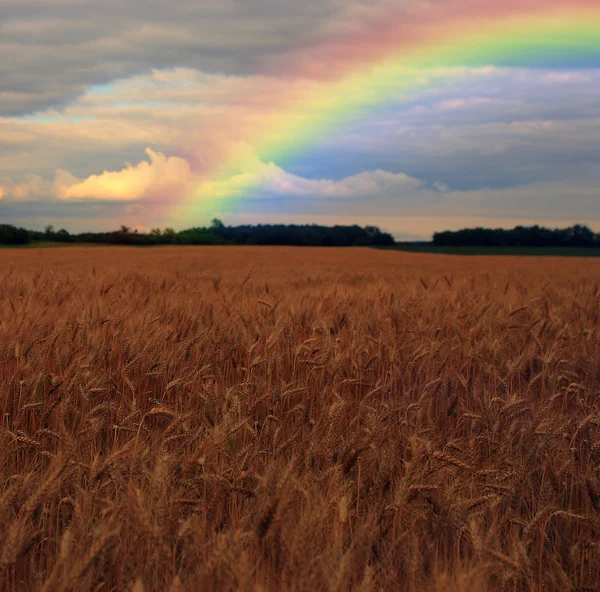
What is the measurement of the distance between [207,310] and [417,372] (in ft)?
5.44

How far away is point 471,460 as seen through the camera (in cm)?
210

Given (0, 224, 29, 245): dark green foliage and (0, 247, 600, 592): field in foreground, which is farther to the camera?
(0, 224, 29, 245): dark green foliage

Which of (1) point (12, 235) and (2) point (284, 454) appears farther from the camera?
(1) point (12, 235)

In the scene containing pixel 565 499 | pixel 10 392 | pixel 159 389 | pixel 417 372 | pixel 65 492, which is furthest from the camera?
pixel 417 372

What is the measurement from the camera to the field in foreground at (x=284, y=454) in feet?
4.68

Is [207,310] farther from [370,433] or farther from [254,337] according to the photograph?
[370,433]

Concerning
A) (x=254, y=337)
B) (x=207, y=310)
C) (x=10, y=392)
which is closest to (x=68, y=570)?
(x=10, y=392)

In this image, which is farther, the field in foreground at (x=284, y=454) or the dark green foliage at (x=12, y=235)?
the dark green foliage at (x=12, y=235)

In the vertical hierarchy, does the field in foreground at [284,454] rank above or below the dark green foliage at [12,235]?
below

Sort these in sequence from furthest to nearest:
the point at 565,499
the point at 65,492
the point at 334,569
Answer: the point at 565,499 < the point at 65,492 < the point at 334,569

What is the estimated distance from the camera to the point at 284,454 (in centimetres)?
220

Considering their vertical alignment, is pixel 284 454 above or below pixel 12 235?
below

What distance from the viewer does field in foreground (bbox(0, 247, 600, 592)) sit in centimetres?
143

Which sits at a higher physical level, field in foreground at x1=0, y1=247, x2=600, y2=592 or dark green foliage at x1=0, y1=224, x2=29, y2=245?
dark green foliage at x1=0, y1=224, x2=29, y2=245
